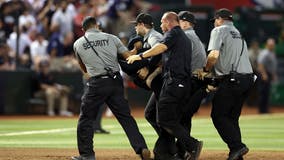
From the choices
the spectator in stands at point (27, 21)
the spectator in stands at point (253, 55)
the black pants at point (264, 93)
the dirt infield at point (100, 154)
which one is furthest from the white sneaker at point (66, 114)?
the dirt infield at point (100, 154)

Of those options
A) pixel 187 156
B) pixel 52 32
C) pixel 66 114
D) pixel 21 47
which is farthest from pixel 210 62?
pixel 52 32

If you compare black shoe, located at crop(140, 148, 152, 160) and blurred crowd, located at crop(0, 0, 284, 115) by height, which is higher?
black shoe, located at crop(140, 148, 152, 160)

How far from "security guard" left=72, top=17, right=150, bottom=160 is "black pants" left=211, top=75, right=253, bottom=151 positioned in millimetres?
1295

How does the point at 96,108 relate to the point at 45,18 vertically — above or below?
above

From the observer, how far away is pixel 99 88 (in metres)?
13.0

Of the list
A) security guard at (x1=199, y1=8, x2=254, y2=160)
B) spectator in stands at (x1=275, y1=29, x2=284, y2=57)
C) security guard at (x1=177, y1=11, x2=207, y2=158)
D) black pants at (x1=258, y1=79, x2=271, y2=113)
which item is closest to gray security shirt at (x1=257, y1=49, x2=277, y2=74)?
black pants at (x1=258, y1=79, x2=271, y2=113)

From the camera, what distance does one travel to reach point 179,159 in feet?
43.5

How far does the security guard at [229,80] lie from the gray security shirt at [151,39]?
2.73 ft

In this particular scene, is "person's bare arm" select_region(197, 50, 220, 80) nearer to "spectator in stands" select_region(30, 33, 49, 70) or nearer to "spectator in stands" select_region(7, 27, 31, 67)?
"spectator in stands" select_region(30, 33, 49, 70)

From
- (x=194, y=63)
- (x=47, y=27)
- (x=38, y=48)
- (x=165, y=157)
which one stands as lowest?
(x=38, y=48)

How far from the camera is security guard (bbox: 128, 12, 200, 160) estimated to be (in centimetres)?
1264

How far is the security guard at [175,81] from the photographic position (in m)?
12.6

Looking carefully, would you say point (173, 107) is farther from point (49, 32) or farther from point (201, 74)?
point (49, 32)

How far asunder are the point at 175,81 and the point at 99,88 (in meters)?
1.23
